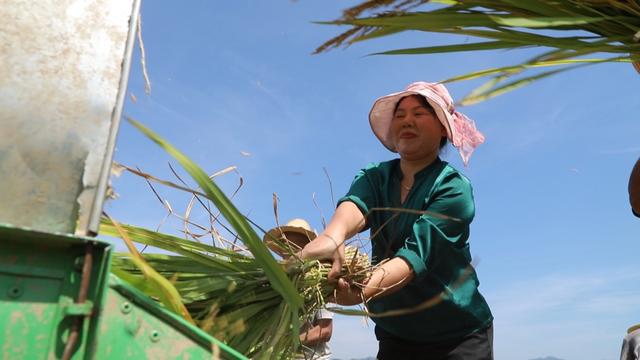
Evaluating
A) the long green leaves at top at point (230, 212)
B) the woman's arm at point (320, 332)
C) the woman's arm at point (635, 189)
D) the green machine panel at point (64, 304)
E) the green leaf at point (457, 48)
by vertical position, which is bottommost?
the woman's arm at point (320, 332)

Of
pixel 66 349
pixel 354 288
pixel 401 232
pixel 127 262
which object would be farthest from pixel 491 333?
pixel 66 349

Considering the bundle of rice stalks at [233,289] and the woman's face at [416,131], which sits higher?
the woman's face at [416,131]

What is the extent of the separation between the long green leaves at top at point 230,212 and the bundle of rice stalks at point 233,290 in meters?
0.23

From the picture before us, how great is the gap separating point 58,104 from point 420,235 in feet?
4.07

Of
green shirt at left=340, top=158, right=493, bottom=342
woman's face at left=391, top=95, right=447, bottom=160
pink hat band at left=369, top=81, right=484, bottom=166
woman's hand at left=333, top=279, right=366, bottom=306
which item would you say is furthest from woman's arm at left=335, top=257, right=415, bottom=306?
pink hat band at left=369, top=81, right=484, bottom=166

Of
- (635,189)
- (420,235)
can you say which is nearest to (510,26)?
(420,235)

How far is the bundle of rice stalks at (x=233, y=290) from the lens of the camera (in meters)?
1.35

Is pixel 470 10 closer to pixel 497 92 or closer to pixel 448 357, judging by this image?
pixel 497 92

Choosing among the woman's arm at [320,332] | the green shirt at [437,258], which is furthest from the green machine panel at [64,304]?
the woman's arm at [320,332]

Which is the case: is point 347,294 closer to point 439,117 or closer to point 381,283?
point 381,283

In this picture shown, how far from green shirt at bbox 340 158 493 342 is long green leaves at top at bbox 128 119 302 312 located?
906mm

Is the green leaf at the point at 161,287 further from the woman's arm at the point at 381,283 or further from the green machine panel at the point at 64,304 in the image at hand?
the woman's arm at the point at 381,283

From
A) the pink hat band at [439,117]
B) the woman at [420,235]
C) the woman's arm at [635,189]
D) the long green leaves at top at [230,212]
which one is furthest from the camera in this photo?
the woman's arm at [635,189]

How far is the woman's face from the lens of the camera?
2.20 m
